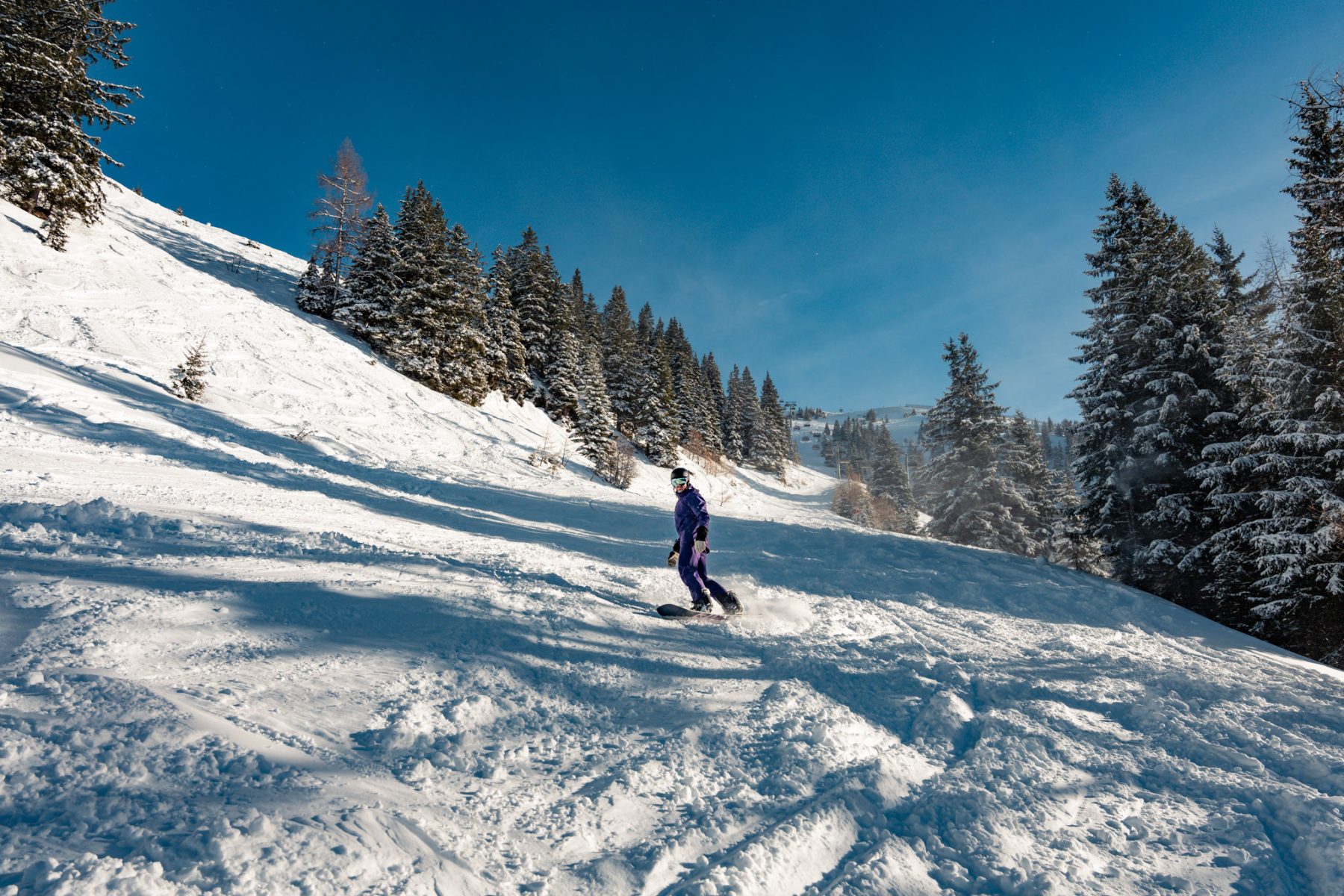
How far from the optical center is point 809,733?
11.8ft

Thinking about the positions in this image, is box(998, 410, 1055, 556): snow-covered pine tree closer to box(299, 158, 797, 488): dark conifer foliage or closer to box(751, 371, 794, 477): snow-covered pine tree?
box(299, 158, 797, 488): dark conifer foliage

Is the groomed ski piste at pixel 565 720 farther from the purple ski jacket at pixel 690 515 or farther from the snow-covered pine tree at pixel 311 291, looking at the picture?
the snow-covered pine tree at pixel 311 291

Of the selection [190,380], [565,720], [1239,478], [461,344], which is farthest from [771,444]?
[565,720]

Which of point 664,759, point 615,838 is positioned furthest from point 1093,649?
point 615,838

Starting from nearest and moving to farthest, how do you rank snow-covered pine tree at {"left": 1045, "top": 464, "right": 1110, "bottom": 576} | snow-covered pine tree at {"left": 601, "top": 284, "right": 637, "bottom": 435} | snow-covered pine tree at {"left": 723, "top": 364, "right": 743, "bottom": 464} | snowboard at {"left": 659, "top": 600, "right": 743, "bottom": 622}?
snowboard at {"left": 659, "top": 600, "right": 743, "bottom": 622} < snow-covered pine tree at {"left": 1045, "top": 464, "right": 1110, "bottom": 576} < snow-covered pine tree at {"left": 601, "top": 284, "right": 637, "bottom": 435} < snow-covered pine tree at {"left": 723, "top": 364, "right": 743, "bottom": 464}

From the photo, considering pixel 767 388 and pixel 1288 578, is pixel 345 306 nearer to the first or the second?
pixel 1288 578

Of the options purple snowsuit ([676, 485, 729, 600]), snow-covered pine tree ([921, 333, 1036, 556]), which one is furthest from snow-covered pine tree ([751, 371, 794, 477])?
purple snowsuit ([676, 485, 729, 600])

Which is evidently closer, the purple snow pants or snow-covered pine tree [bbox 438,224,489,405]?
the purple snow pants

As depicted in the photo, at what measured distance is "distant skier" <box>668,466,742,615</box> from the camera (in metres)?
6.10

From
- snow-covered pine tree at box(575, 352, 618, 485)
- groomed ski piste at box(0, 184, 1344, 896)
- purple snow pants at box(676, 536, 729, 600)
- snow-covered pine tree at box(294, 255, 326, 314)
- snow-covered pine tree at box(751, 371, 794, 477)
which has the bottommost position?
groomed ski piste at box(0, 184, 1344, 896)

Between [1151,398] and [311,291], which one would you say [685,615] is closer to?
[1151,398]

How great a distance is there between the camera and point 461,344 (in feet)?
83.3

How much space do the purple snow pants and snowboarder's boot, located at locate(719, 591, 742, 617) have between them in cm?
5

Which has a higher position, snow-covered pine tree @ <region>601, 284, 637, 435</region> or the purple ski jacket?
snow-covered pine tree @ <region>601, 284, 637, 435</region>
